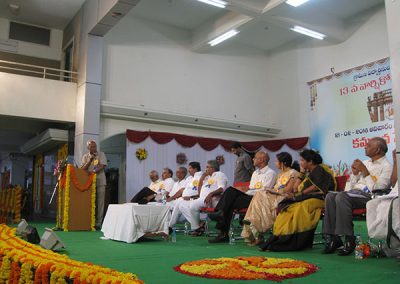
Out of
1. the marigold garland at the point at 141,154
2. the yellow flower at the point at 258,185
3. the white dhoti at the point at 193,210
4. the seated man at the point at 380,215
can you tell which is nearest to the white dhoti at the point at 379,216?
the seated man at the point at 380,215

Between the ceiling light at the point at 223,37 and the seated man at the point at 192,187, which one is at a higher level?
the ceiling light at the point at 223,37

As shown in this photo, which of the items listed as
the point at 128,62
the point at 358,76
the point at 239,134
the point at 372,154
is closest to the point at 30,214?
the point at 128,62

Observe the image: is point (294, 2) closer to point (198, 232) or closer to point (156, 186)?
point (156, 186)

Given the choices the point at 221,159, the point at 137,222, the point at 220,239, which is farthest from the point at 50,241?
the point at 221,159

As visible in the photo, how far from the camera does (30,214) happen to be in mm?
11383

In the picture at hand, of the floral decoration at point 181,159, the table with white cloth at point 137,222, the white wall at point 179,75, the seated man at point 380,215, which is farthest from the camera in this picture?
the floral decoration at point 181,159

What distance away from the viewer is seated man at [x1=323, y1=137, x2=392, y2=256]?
3.21 metres

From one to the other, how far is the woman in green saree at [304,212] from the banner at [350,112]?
501 cm

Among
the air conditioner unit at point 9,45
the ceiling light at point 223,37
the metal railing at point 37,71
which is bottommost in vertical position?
the metal railing at point 37,71

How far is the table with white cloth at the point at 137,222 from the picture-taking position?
4477 millimetres

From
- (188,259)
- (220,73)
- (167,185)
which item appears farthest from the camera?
(220,73)

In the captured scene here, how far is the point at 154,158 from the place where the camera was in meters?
9.09

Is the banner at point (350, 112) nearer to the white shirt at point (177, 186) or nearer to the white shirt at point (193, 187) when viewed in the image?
the white shirt at point (177, 186)

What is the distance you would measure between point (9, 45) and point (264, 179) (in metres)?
7.52
